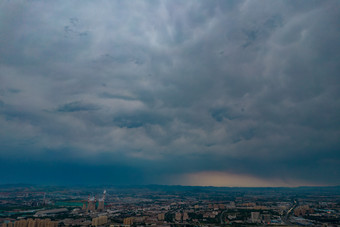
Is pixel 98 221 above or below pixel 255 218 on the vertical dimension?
below

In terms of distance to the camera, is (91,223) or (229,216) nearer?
(91,223)

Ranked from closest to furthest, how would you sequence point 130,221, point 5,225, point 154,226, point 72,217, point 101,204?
point 5,225, point 154,226, point 130,221, point 72,217, point 101,204

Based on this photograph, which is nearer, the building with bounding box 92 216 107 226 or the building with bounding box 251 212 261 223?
the building with bounding box 92 216 107 226

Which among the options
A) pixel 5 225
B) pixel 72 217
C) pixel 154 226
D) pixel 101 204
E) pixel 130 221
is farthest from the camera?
pixel 101 204

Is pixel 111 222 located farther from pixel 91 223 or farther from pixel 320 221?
pixel 320 221

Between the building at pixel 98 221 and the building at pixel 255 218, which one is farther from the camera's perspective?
the building at pixel 255 218

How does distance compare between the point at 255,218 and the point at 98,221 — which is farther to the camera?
the point at 255,218

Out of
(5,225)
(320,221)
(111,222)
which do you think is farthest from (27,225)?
(320,221)

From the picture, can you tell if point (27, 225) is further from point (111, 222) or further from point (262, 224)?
point (262, 224)

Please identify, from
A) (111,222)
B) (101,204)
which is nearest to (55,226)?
(111,222)
